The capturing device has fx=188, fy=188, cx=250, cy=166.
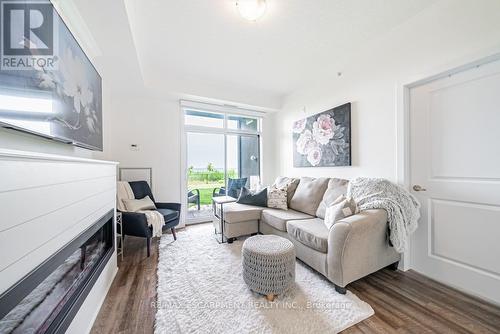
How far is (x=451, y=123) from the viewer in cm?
175

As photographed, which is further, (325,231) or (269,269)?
(325,231)

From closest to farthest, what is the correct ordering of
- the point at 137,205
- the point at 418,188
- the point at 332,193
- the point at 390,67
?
1. the point at 418,188
2. the point at 390,67
3. the point at 332,193
4. the point at 137,205

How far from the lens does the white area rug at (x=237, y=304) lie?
1.31 m

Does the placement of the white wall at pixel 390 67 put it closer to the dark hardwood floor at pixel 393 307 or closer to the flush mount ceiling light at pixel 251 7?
the dark hardwood floor at pixel 393 307

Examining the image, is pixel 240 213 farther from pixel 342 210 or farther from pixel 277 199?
pixel 342 210

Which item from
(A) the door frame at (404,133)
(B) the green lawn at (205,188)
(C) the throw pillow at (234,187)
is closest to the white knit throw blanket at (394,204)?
(A) the door frame at (404,133)

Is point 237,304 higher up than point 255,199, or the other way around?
point 255,199

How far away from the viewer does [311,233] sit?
1886mm

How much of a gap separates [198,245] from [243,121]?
2.72 m

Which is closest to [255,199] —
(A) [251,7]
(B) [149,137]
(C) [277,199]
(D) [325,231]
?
(C) [277,199]

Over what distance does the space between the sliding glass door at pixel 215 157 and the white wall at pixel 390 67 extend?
1.53 metres

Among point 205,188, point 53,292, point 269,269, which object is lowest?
point 269,269

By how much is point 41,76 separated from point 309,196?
2.80 meters

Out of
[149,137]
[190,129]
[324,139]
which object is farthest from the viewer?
[190,129]
